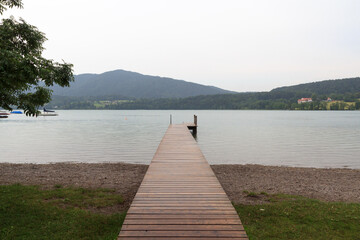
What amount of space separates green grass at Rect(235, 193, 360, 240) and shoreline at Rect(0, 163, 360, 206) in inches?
36.1

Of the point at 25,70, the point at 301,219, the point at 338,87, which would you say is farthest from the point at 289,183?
the point at 338,87

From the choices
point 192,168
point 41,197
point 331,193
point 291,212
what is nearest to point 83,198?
point 41,197

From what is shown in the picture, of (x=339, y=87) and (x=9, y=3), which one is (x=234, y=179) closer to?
(x=9, y=3)

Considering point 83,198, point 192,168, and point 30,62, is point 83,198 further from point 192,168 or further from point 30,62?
point 30,62

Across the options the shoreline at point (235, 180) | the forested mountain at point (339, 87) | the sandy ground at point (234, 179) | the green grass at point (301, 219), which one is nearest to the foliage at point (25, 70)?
the sandy ground at point (234, 179)

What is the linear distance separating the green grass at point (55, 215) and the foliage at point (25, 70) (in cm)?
261

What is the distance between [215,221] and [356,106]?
18911cm

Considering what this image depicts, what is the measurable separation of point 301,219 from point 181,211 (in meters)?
3.49

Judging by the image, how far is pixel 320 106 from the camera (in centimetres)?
16588

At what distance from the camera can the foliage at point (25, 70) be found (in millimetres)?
5349

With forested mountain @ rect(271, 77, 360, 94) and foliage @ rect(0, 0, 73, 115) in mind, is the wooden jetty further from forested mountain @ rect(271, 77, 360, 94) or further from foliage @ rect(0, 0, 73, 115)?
forested mountain @ rect(271, 77, 360, 94)

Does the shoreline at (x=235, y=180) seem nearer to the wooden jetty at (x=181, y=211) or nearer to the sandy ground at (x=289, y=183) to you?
the sandy ground at (x=289, y=183)

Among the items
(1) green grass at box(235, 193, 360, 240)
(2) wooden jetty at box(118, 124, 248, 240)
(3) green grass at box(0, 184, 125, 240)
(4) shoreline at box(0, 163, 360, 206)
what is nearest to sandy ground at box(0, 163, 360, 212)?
(4) shoreline at box(0, 163, 360, 206)

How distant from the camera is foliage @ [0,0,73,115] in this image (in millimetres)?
5349
